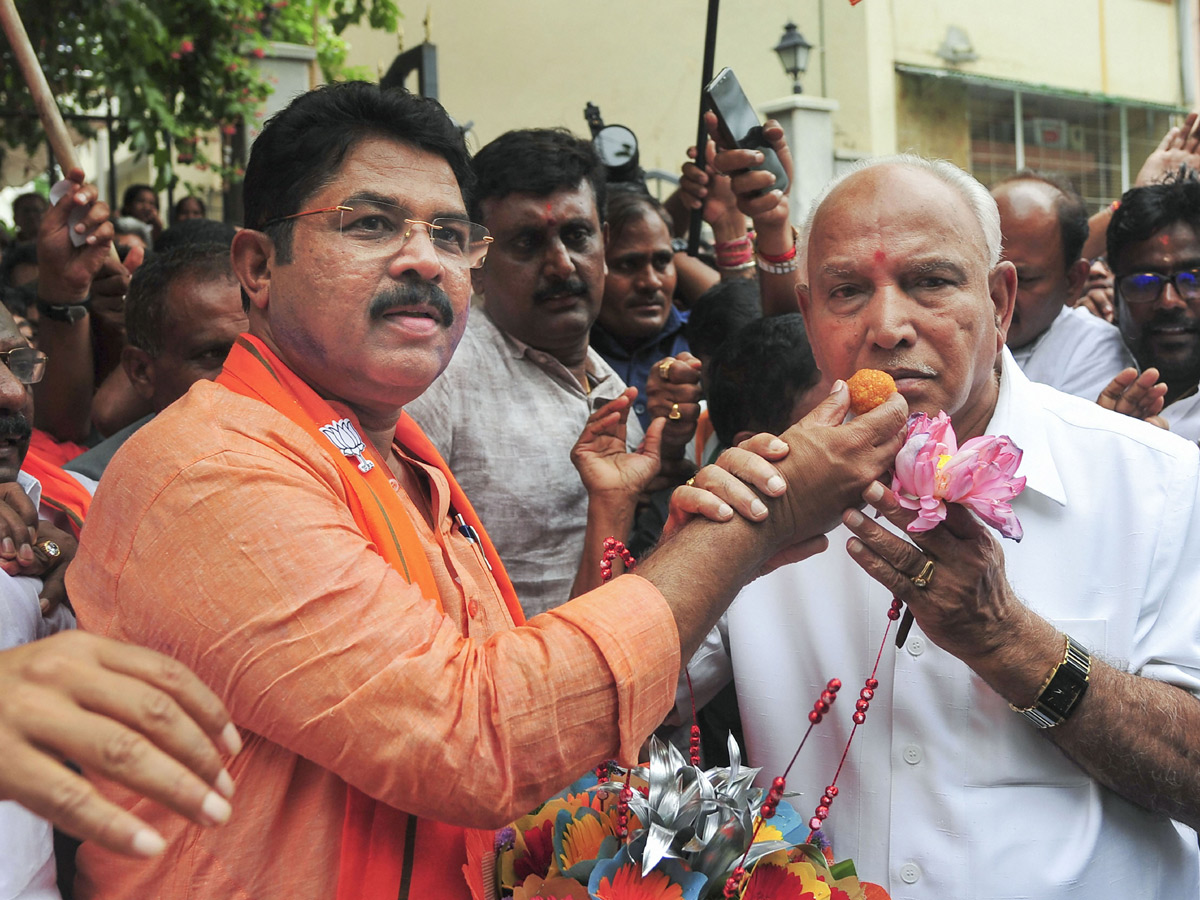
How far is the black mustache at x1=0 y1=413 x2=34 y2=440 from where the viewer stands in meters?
2.83

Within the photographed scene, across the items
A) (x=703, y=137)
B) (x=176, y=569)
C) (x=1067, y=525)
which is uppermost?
(x=703, y=137)

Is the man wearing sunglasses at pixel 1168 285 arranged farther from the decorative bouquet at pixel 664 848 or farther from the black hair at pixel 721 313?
the decorative bouquet at pixel 664 848

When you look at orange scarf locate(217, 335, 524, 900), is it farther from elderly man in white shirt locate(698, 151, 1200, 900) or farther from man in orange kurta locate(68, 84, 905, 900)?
elderly man in white shirt locate(698, 151, 1200, 900)

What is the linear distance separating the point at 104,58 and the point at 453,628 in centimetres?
703

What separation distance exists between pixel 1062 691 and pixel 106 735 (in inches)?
65.8

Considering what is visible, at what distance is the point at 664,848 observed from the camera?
166 cm

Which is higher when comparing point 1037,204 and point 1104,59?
point 1104,59

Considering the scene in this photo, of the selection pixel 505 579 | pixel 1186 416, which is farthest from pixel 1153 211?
pixel 505 579

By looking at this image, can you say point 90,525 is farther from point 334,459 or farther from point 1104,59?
point 1104,59

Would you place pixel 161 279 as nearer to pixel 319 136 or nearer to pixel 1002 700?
pixel 319 136

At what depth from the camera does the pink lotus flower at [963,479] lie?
5.97 feet

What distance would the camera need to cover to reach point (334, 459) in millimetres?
1879

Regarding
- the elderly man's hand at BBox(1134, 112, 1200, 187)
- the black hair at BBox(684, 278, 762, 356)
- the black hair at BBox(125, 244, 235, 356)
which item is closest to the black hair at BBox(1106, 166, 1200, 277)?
the elderly man's hand at BBox(1134, 112, 1200, 187)

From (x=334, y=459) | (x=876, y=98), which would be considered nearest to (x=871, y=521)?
(x=334, y=459)
